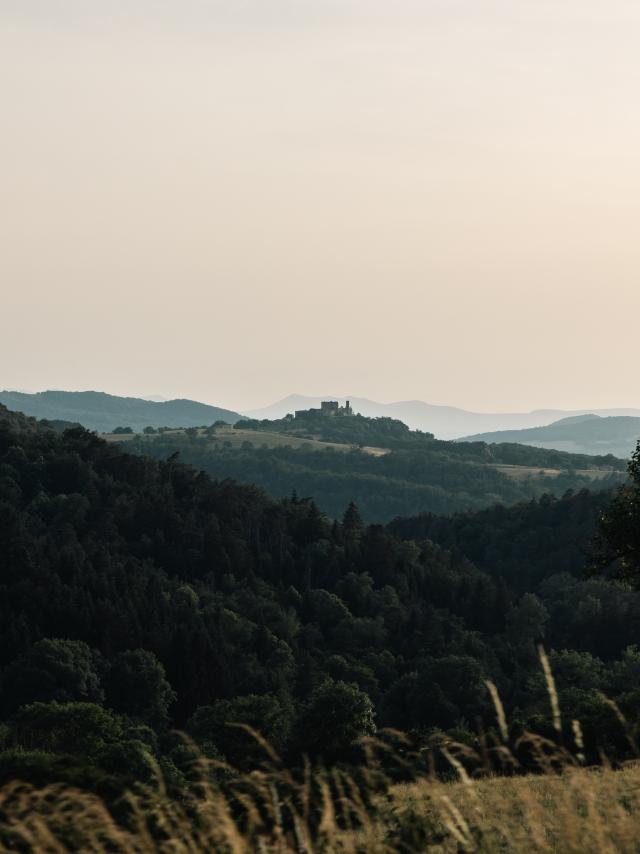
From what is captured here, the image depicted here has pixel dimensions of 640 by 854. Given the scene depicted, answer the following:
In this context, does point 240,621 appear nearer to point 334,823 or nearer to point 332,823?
point 334,823

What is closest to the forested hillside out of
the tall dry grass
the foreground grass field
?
the foreground grass field

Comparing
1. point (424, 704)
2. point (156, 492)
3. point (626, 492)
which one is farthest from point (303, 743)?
point (156, 492)

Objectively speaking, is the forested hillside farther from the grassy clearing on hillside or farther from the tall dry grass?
the tall dry grass

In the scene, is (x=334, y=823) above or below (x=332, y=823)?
below

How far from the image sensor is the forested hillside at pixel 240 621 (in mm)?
95000

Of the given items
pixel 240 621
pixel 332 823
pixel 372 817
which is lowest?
pixel 240 621

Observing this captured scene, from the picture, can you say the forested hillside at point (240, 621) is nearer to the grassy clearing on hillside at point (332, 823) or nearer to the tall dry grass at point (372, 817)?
the grassy clearing on hillside at point (332, 823)

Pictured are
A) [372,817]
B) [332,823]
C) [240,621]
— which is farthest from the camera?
[240,621]

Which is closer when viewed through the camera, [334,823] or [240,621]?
[334,823]

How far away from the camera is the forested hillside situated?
95.0 m

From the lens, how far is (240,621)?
140 m

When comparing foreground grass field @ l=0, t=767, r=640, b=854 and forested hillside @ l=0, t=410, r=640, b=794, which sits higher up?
foreground grass field @ l=0, t=767, r=640, b=854

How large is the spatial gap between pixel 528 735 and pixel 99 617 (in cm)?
12996

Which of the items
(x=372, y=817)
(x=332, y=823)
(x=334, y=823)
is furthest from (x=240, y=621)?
(x=332, y=823)
